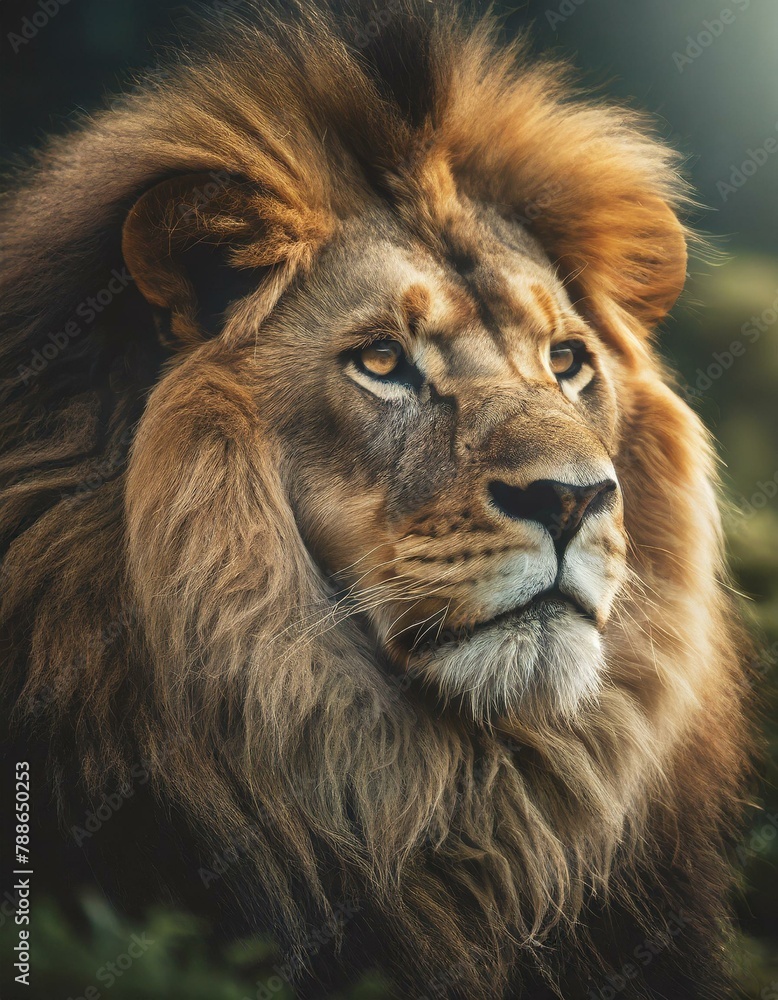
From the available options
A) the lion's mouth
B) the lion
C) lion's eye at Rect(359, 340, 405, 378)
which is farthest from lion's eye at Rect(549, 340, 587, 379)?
the lion's mouth

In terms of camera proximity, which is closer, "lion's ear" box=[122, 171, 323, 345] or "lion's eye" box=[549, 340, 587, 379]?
"lion's ear" box=[122, 171, 323, 345]

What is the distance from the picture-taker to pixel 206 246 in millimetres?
1477

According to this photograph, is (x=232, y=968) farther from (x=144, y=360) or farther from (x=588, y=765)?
(x=144, y=360)

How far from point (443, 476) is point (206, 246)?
0.48m

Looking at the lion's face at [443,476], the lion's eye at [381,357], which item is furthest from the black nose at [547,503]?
the lion's eye at [381,357]

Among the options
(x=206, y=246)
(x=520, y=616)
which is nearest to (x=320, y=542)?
(x=520, y=616)

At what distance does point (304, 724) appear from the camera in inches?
55.8

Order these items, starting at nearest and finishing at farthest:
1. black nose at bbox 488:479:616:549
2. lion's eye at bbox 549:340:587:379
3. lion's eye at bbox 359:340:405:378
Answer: black nose at bbox 488:479:616:549 < lion's eye at bbox 359:340:405:378 < lion's eye at bbox 549:340:587:379

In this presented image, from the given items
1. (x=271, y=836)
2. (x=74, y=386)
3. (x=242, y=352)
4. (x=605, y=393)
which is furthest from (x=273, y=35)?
(x=271, y=836)

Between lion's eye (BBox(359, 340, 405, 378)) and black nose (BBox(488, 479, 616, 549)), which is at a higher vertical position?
black nose (BBox(488, 479, 616, 549))

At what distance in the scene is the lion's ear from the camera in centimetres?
145

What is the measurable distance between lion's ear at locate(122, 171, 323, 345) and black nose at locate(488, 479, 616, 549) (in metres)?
0.44

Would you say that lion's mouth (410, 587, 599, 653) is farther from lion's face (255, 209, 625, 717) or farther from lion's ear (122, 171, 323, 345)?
lion's ear (122, 171, 323, 345)

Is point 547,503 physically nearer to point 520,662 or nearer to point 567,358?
point 520,662
